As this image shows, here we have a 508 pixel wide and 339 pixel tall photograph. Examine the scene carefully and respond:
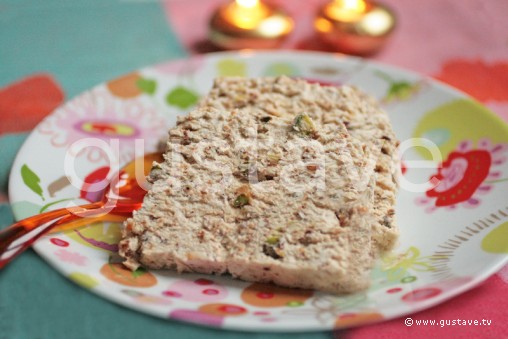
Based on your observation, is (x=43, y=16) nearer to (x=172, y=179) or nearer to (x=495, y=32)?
(x=172, y=179)

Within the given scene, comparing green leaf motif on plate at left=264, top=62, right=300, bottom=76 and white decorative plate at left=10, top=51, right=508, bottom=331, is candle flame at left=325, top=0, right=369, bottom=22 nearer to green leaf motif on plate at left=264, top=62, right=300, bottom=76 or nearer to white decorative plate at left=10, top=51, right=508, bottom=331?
white decorative plate at left=10, top=51, right=508, bottom=331

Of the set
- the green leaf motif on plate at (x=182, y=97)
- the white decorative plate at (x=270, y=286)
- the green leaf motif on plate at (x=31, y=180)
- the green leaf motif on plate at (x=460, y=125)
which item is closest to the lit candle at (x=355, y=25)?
the white decorative plate at (x=270, y=286)

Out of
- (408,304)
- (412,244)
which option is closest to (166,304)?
(408,304)

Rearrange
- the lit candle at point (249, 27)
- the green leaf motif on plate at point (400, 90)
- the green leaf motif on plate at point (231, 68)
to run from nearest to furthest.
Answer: the green leaf motif on plate at point (400, 90) → the green leaf motif on plate at point (231, 68) → the lit candle at point (249, 27)

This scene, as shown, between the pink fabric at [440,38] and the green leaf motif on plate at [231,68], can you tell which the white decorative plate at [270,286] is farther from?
the pink fabric at [440,38]

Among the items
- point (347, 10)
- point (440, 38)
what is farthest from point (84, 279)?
point (440, 38)

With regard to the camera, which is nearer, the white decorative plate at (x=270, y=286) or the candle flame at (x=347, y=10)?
the white decorative plate at (x=270, y=286)
